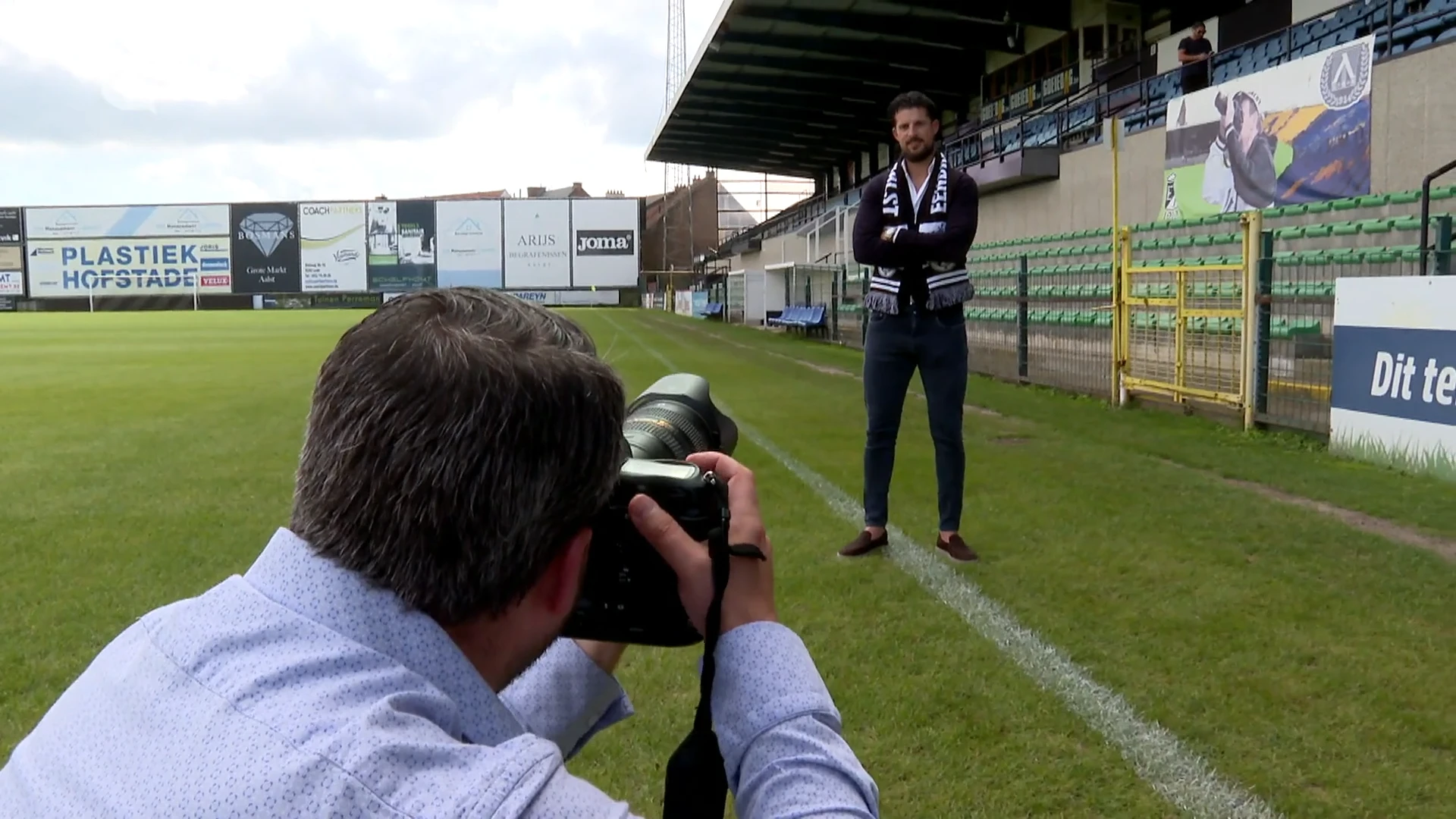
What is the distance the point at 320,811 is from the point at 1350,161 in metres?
12.5

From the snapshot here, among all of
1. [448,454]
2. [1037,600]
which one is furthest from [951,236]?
[448,454]

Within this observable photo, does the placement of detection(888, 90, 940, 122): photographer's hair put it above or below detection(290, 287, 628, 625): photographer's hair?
above

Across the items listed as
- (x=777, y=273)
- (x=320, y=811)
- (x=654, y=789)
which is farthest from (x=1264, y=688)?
(x=777, y=273)

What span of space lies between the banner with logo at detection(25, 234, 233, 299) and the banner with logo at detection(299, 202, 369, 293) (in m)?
4.43

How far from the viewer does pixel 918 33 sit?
29406 mm

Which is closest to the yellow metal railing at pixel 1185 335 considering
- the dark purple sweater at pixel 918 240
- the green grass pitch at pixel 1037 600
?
the green grass pitch at pixel 1037 600

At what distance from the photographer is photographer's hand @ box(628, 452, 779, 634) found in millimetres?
1114

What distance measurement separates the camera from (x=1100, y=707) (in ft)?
9.98

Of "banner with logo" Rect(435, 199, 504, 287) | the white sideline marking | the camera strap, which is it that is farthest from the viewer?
"banner with logo" Rect(435, 199, 504, 287)

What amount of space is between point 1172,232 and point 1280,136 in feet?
6.80

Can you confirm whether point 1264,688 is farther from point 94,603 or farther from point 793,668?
point 94,603

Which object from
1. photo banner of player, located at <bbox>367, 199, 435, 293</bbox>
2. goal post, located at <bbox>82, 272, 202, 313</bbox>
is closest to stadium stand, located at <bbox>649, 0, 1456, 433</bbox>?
photo banner of player, located at <bbox>367, 199, 435, 293</bbox>

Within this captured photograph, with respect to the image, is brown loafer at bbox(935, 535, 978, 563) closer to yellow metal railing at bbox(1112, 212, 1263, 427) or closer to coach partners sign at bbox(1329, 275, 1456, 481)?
coach partners sign at bbox(1329, 275, 1456, 481)

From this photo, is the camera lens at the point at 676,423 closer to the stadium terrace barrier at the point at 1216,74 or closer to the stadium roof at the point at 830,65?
the stadium terrace barrier at the point at 1216,74
